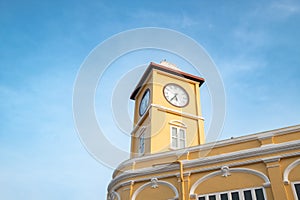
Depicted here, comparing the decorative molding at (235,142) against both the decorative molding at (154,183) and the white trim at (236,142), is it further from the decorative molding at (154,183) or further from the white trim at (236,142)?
A: the decorative molding at (154,183)

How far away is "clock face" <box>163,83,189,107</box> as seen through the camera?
20.1m

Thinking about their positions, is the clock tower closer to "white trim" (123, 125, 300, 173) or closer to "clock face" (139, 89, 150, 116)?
"clock face" (139, 89, 150, 116)

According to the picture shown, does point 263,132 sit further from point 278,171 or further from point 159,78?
point 159,78

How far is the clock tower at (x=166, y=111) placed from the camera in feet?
59.0

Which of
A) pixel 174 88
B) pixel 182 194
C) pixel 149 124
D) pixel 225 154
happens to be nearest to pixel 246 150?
pixel 225 154

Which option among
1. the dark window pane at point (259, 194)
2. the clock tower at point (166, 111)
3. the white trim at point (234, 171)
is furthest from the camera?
the clock tower at point (166, 111)

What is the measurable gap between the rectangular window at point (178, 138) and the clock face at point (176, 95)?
197 cm

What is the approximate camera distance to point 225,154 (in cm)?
1223

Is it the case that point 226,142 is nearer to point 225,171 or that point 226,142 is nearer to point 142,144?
point 225,171

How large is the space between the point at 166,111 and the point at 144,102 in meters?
2.29

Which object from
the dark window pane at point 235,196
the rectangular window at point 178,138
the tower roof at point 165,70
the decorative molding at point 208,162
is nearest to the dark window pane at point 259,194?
the dark window pane at point 235,196

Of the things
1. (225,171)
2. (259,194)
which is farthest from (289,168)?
(225,171)

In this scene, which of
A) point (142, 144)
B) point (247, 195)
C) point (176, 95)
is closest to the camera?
point (247, 195)

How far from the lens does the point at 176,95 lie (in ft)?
67.3
